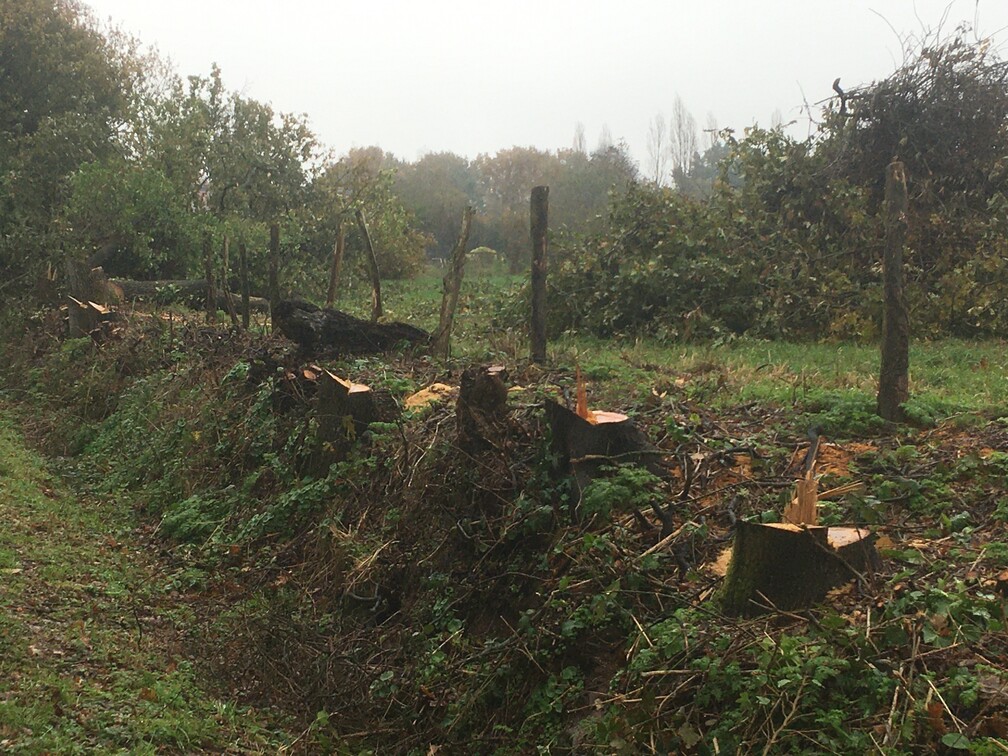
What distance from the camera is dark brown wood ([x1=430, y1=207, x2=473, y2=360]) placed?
980cm

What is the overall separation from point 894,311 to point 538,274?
359cm

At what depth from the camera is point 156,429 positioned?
958 centimetres

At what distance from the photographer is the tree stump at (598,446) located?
549 centimetres

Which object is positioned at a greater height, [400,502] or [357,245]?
[357,245]

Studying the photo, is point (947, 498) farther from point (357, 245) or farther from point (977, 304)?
point (357, 245)

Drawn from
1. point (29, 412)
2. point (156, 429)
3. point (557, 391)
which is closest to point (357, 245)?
point (29, 412)

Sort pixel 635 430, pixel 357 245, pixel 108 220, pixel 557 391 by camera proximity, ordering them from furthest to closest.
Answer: pixel 357 245 < pixel 108 220 < pixel 557 391 < pixel 635 430

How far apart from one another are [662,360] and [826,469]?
473 centimetres

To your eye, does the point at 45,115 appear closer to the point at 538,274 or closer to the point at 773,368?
the point at 538,274

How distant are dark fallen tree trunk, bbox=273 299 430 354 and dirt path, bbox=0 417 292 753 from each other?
279 cm

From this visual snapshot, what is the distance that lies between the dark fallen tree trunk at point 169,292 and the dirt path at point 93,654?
8729mm

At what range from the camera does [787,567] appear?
4039 millimetres

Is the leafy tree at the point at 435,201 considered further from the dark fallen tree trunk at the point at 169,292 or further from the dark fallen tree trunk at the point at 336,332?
the dark fallen tree trunk at the point at 336,332

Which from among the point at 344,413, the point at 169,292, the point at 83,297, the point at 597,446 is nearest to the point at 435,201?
the point at 169,292
